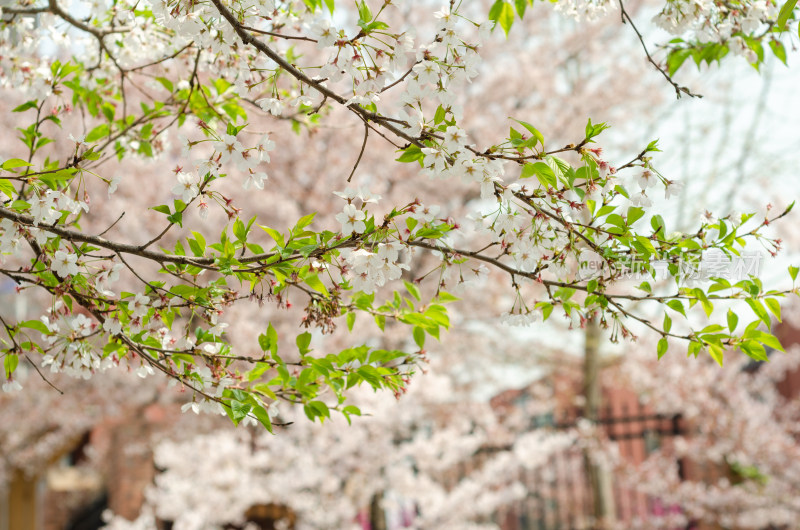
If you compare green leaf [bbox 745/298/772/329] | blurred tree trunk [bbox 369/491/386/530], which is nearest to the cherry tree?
green leaf [bbox 745/298/772/329]

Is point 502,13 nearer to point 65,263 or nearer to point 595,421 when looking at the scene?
point 65,263

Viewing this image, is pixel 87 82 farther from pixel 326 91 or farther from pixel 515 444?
pixel 515 444

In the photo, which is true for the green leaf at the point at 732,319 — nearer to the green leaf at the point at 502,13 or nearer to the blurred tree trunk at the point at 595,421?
the green leaf at the point at 502,13

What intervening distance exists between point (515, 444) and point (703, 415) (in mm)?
2227

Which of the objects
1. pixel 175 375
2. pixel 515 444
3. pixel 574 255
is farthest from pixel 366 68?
pixel 515 444

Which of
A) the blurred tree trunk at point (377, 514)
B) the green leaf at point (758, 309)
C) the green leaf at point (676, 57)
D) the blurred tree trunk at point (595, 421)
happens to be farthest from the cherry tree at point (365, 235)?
the blurred tree trunk at point (595, 421)

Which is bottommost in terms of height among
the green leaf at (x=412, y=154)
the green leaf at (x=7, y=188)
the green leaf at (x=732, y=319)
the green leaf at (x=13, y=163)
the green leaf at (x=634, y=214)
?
the green leaf at (x=732, y=319)

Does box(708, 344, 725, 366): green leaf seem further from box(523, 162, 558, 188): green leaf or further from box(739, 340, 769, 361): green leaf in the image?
box(523, 162, 558, 188): green leaf

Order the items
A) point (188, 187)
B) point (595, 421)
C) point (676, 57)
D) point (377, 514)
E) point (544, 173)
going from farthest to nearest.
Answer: point (595, 421)
point (377, 514)
point (676, 57)
point (188, 187)
point (544, 173)

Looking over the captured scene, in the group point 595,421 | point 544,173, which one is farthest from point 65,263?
point 595,421

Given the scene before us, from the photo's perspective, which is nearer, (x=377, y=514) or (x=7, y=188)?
(x=7, y=188)

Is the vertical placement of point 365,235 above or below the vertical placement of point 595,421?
below

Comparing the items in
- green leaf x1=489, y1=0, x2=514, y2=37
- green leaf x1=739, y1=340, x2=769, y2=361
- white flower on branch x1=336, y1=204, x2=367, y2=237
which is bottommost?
green leaf x1=739, y1=340, x2=769, y2=361

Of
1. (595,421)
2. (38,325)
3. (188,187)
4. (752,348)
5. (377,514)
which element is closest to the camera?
(188,187)
